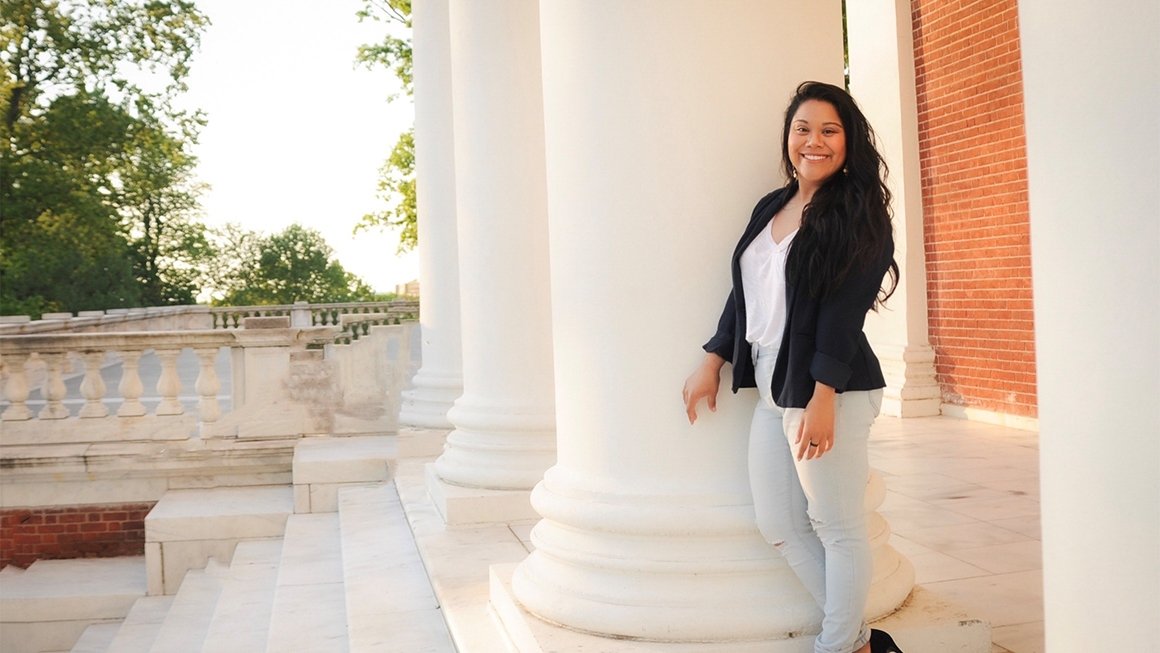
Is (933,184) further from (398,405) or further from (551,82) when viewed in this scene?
(551,82)

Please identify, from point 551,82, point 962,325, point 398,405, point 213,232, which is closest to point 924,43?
A: point 962,325

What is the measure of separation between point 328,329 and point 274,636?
21.1 ft

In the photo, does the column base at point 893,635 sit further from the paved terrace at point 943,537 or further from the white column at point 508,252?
the white column at point 508,252

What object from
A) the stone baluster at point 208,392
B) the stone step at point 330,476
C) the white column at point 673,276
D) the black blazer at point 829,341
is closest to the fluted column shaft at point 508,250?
the stone step at point 330,476

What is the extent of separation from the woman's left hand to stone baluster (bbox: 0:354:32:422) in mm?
10365

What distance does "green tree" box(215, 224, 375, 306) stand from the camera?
158 ft

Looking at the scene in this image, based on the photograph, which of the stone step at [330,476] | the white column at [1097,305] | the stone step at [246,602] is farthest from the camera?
the stone step at [330,476]

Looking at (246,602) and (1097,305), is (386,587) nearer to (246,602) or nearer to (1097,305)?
(246,602)

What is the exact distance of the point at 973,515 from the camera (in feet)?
22.8

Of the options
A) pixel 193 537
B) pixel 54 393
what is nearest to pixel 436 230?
pixel 193 537

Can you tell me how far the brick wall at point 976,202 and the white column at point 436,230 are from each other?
5.68 meters

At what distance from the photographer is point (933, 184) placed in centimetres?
1230

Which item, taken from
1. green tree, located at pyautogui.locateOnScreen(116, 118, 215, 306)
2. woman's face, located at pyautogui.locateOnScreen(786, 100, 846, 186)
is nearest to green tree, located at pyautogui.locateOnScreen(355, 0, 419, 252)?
green tree, located at pyautogui.locateOnScreen(116, 118, 215, 306)

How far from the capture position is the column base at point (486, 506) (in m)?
6.93
